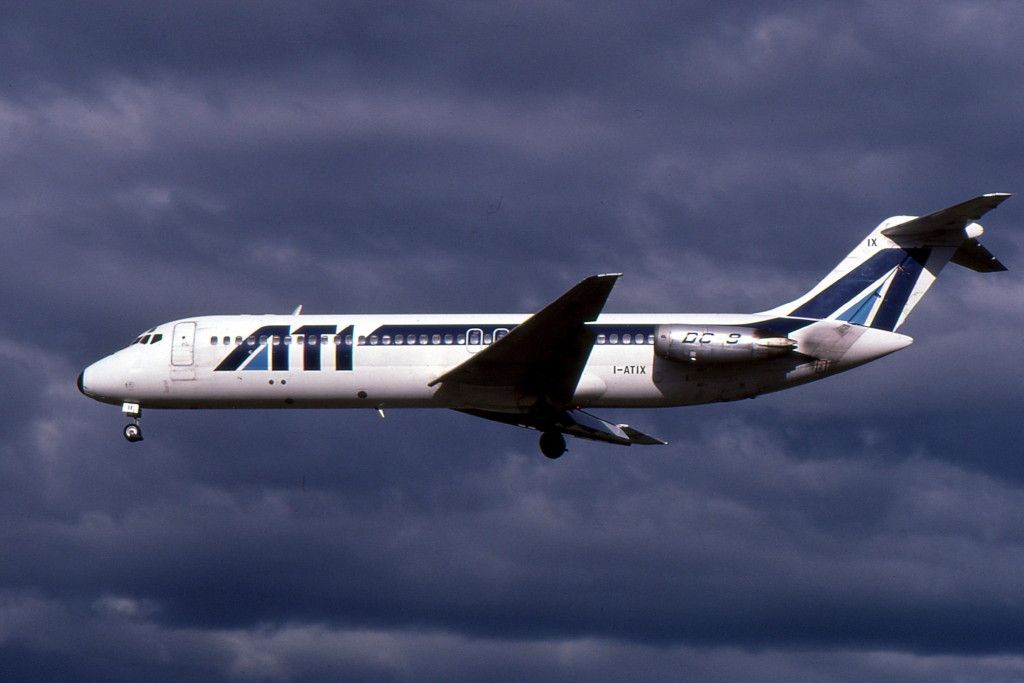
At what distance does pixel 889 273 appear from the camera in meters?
50.4

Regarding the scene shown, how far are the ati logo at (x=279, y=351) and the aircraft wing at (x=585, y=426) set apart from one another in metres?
4.67

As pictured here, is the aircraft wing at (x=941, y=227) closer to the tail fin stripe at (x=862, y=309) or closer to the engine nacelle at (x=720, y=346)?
the tail fin stripe at (x=862, y=309)

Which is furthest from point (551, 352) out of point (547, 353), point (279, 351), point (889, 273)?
point (889, 273)

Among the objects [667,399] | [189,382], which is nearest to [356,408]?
[189,382]

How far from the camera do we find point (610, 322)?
162 feet

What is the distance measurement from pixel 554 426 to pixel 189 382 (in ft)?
37.6

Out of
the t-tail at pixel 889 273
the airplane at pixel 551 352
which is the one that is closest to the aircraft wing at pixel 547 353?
the airplane at pixel 551 352

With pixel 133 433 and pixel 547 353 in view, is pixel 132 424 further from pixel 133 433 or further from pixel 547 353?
pixel 547 353

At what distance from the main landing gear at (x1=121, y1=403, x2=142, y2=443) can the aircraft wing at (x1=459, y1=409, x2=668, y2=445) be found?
10287 mm

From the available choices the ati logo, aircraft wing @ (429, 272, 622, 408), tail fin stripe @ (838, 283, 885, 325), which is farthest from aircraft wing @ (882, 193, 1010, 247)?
the ati logo

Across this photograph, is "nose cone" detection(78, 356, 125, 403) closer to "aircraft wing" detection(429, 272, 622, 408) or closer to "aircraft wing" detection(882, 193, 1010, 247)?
"aircraft wing" detection(429, 272, 622, 408)

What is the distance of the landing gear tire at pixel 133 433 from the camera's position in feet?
171

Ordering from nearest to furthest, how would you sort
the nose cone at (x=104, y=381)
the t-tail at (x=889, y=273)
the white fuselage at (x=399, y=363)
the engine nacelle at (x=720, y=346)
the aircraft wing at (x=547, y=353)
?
the aircraft wing at (x=547, y=353) < the engine nacelle at (x=720, y=346) < the white fuselage at (x=399, y=363) < the t-tail at (x=889, y=273) < the nose cone at (x=104, y=381)

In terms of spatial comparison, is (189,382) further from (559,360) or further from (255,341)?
(559,360)
